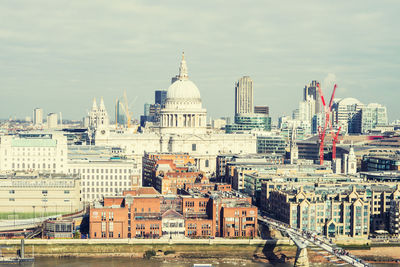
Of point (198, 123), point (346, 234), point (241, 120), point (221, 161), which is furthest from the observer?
point (241, 120)

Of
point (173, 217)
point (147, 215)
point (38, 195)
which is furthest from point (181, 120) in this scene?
point (173, 217)

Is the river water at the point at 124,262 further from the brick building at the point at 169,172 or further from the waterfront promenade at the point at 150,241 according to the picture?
the brick building at the point at 169,172

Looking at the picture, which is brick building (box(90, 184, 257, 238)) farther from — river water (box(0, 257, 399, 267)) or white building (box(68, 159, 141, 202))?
white building (box(68, 159, 141, 202))

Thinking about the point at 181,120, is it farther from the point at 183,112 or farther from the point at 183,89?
the point at 183,89

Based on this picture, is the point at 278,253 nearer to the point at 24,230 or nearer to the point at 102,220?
the point at 102,220

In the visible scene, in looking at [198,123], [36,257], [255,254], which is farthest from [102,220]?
[198,123]

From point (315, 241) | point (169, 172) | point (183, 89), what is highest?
point (183, 89)
